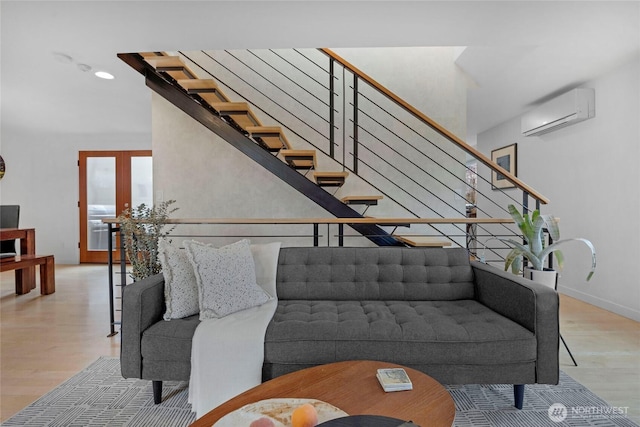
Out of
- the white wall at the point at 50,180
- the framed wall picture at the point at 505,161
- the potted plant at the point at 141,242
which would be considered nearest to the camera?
the potted plant at the point at 141,242

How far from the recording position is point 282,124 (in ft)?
14.6

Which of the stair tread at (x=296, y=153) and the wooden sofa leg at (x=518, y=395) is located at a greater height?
the stair tread at (x=296, y=153)

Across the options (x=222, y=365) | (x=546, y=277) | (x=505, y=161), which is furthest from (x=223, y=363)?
(x=505, y=161)

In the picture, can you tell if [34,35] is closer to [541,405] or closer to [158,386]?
[158,386]

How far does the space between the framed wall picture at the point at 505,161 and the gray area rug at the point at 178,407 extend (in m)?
3.69

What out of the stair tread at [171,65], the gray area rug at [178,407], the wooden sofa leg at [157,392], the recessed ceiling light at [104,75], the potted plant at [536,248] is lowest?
the gray area rug at [178,407]

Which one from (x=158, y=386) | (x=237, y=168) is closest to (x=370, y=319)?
(x=158, y=386)

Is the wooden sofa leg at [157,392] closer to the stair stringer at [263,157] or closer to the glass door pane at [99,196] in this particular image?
the stair stringer at [263,157]

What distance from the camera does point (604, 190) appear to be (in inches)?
146

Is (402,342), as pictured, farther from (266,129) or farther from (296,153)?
(266,129)

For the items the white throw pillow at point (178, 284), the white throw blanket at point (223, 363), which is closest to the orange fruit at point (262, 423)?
the white throw blanket at point (223, 363)

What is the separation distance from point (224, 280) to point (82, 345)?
5.22 feet

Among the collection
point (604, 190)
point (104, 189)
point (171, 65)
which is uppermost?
point (171, 65)

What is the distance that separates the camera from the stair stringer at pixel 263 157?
3330 millimetres
